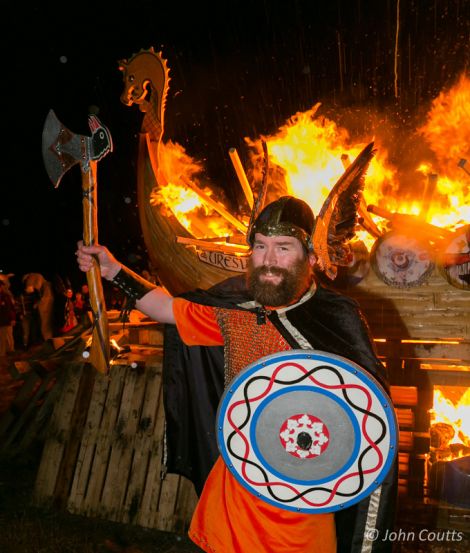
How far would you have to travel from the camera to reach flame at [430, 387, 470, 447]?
5.35 m

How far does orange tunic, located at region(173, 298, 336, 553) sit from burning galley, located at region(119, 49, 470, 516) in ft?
8.54

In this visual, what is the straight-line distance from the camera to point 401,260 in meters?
5.86

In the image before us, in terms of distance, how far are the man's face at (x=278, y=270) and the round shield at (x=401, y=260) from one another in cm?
388

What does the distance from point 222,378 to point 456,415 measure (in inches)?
166

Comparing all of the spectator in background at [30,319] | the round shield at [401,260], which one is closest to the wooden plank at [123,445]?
the round shield at [401,260]

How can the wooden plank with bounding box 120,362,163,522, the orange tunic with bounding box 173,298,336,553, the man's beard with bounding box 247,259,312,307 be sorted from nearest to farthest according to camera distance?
the orange tunic with bounding box 173,298,336,553 < the man's beard with bounding box 247,259,312,307 < the wooden plank with bounding box 120,362,163,522

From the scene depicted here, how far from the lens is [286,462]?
2.08 meters

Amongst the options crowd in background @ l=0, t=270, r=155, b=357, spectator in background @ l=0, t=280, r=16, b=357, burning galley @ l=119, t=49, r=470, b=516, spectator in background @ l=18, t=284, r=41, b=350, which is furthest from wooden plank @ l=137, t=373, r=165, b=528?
spectator in background @ l=18, t=284, r=41, b=350

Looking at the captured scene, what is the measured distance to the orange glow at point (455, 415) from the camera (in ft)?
17.5

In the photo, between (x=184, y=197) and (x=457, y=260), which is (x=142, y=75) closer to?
(x=184, y=197)

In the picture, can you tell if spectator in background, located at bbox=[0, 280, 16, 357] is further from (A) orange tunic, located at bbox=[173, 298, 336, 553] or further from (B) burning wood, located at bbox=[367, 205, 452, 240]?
(A) orange tunic, located at bbox=[173, 298, 336, 553]

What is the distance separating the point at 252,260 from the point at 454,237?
393 centimetres

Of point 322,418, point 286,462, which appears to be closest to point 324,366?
point 322,418

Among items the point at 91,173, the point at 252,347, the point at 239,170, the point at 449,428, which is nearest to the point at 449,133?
the point at 239,170
